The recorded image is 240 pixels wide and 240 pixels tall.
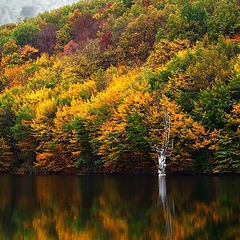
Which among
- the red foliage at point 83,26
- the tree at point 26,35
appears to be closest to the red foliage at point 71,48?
the red foliage at point 83,26

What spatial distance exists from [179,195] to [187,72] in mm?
26025

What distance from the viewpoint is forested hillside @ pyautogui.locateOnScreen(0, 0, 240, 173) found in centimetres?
3938

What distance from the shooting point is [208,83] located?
42812 mm

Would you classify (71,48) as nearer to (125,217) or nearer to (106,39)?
(106,39)

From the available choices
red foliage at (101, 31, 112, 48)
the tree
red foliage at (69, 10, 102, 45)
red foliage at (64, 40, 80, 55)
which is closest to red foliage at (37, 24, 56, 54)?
the tree

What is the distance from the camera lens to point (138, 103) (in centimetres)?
4459

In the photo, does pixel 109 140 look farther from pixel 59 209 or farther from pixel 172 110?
pixel 59 209

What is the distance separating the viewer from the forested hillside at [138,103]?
1550 inches

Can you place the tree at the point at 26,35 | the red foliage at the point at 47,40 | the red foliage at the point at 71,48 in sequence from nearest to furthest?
1. the red foliage at the point at 71,48
2. the red foliage at the point at 47,40
3. the tree at the point at 26,35

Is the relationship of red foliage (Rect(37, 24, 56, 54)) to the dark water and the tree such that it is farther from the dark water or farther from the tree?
the dark water

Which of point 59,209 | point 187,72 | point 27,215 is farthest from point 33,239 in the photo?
point 187,72

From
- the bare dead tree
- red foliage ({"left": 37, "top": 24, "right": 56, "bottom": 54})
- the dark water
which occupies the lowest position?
the dark water

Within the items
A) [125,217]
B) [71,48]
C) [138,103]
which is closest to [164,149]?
[138,103]

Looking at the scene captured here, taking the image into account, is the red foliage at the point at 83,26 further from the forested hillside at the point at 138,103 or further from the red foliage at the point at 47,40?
the forested hillside at the point at 138,103
